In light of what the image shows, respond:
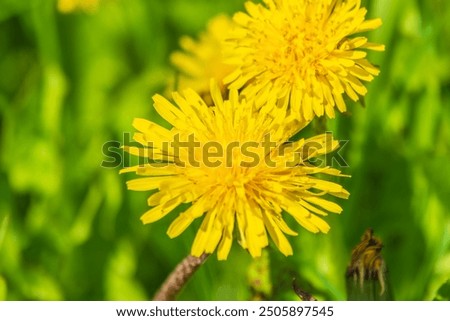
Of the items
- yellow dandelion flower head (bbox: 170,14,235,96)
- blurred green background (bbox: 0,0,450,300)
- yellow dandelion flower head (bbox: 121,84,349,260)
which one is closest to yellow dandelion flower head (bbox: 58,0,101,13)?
blurred green background (bbox: 0,0,450,300)

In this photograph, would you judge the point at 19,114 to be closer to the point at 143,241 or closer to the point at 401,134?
the point at 143,241

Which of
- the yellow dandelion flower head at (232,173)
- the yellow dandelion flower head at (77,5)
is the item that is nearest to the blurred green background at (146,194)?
the yellow dandelion flower head at (77,5)

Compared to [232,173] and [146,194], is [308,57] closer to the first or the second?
[232,173]

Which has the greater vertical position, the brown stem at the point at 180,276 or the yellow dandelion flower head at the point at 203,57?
the yellow dandelion flower head at the point at 203,57

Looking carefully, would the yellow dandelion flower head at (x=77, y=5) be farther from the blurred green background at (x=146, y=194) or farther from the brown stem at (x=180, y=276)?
the brown stem at (x=180, y=276)

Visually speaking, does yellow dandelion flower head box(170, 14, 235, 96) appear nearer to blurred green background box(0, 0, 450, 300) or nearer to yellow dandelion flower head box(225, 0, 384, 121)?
blurred green background box(0, 0, 450, 300)

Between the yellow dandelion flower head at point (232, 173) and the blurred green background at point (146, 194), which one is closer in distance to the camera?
the yellow dandelion flower head at point (232, 173)

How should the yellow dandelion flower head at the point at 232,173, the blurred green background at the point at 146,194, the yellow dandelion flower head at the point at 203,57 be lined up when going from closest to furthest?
1. the yellow dandelion flower head at the point at 232,173
2. the blurred green background at the point at 146,194
3. the yellow dandelion flower head at the point at 203,57
